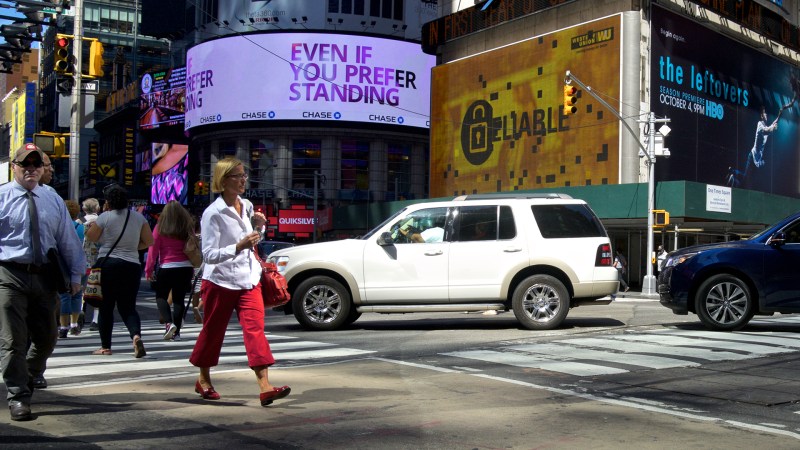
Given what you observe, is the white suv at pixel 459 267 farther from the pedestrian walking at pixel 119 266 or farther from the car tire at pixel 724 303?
the pedestrian walking at pixel 119 266

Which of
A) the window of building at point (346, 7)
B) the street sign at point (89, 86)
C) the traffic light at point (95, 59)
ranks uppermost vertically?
the window of building at point (346, 7)

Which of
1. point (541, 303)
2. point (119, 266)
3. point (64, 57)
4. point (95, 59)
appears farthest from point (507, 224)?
point (64, 57)

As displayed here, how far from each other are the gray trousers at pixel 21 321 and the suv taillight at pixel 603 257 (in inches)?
333

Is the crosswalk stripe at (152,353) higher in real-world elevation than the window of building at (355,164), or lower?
lower

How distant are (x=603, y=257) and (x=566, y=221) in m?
0.73

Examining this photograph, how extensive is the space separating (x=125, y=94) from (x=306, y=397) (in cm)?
9671

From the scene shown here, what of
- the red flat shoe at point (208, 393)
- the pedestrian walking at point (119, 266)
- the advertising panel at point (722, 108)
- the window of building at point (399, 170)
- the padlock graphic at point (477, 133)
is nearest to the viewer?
the red flat shoe at point (208, 393)

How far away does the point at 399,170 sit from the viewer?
7856 cm

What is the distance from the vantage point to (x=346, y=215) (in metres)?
61.0

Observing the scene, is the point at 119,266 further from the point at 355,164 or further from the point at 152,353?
the point at 355,164

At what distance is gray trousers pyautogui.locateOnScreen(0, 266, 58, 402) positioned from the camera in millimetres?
6137

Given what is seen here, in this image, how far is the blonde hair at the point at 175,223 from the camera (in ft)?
36.2

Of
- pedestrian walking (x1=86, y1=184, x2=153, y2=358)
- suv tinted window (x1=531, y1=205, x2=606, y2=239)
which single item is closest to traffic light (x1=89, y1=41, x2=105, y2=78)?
pedestrian walking (x1=86, y1=184, x2=153, y2=358)

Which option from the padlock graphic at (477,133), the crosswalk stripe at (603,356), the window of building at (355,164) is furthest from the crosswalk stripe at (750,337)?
the window of building at (355,164)
